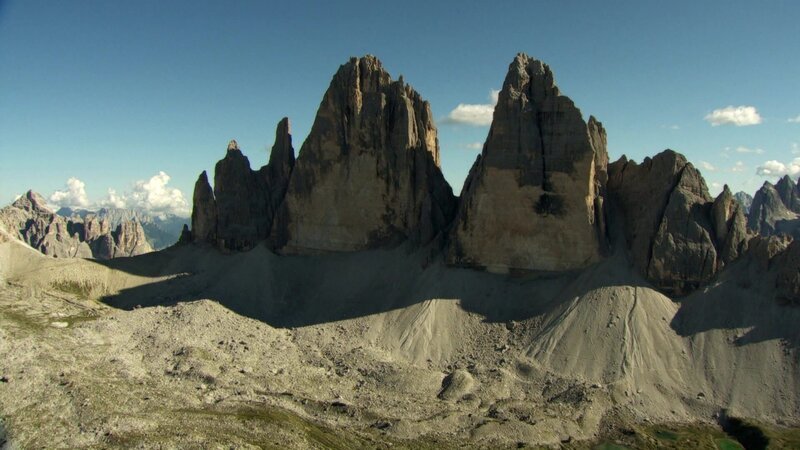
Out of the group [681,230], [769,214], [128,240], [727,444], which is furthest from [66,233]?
[769,214]

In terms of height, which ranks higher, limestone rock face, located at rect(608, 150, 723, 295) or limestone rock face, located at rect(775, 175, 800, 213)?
limestone rock face, located at rect(775, 175, 800, 213)

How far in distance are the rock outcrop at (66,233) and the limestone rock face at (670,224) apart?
127821 mm

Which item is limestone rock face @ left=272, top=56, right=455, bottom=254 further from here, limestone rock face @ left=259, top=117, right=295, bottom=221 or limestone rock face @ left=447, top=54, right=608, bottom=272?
limestone rock face @ left=447, top=54, right=608, bottom=272

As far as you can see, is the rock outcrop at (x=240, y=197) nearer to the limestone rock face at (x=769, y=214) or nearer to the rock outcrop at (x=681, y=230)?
the rock outcrop at (x=681, y=230)

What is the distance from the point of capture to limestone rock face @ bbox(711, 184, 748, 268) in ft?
172

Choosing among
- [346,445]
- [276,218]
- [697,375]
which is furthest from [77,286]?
[697,375]

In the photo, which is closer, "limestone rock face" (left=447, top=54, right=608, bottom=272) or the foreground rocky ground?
the foreground rocky ground

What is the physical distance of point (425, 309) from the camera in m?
58.0

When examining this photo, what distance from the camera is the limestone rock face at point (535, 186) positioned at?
57.3 meters

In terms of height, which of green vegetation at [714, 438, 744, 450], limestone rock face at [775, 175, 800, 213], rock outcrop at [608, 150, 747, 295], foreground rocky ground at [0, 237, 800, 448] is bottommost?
green vegetation at [714, 438, 744, 450]

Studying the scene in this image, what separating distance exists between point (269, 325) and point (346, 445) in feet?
85.7

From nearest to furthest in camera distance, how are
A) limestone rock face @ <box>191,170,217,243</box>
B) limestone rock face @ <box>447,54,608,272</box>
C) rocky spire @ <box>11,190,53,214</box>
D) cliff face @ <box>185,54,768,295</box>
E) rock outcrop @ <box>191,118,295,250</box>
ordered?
cliff face @ <box>185,54,768,295</box>, limestone rock face @ <box>447,54,608,272</box>, rock outcrop @ <box>191,118,295,250</box>, limestone rock face @ <box>191,170,217,243</box>, rocky spire @ <box>11,190,53,214</box>

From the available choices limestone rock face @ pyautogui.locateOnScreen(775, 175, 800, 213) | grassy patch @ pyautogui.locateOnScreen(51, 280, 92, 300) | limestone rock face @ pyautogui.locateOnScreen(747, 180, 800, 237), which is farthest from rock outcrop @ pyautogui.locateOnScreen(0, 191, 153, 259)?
limestone rock face @ pyautogui.locateOnScreen(775, 175, 800, 213)

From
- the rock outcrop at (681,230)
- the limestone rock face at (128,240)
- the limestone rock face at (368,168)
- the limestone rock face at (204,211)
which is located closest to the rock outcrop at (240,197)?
the limestone rock face at (204,211)
